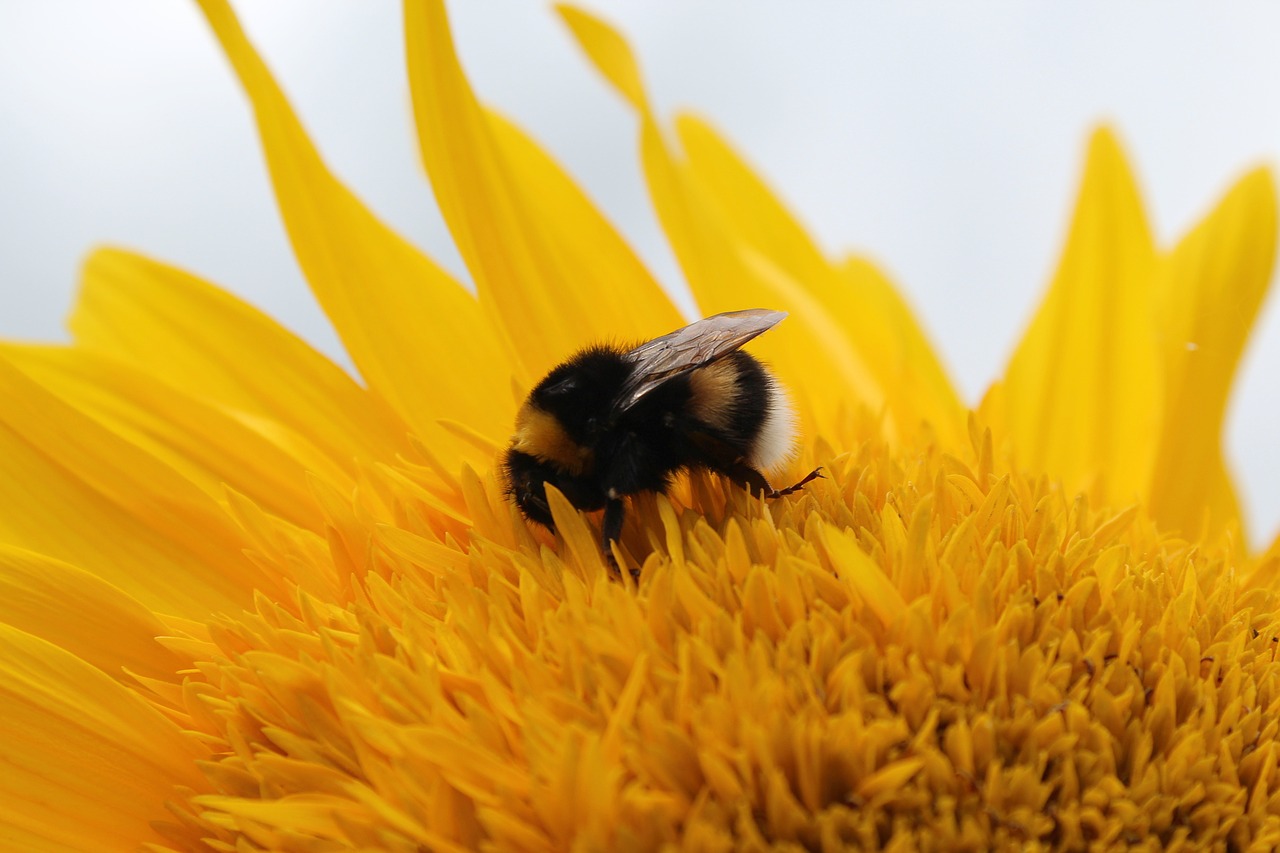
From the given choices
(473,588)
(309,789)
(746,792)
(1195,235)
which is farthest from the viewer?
Result: (1195,235)

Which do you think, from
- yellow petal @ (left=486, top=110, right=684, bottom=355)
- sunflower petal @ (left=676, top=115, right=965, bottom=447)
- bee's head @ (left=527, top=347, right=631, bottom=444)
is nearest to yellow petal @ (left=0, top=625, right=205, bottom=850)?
bee's head @ (left=527, top=347, right=631, bottom=444)

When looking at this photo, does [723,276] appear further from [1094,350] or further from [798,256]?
[1094,350]

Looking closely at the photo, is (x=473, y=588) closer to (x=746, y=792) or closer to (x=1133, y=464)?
(x=746, y=792)

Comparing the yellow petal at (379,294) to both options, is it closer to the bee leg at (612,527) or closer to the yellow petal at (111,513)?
the yellow petal at (111,513)

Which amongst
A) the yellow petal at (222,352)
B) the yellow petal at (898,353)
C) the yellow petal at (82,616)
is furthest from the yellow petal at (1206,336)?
the yellow petal at (82,616)

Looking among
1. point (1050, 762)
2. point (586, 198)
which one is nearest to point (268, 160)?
point (586, 198)
